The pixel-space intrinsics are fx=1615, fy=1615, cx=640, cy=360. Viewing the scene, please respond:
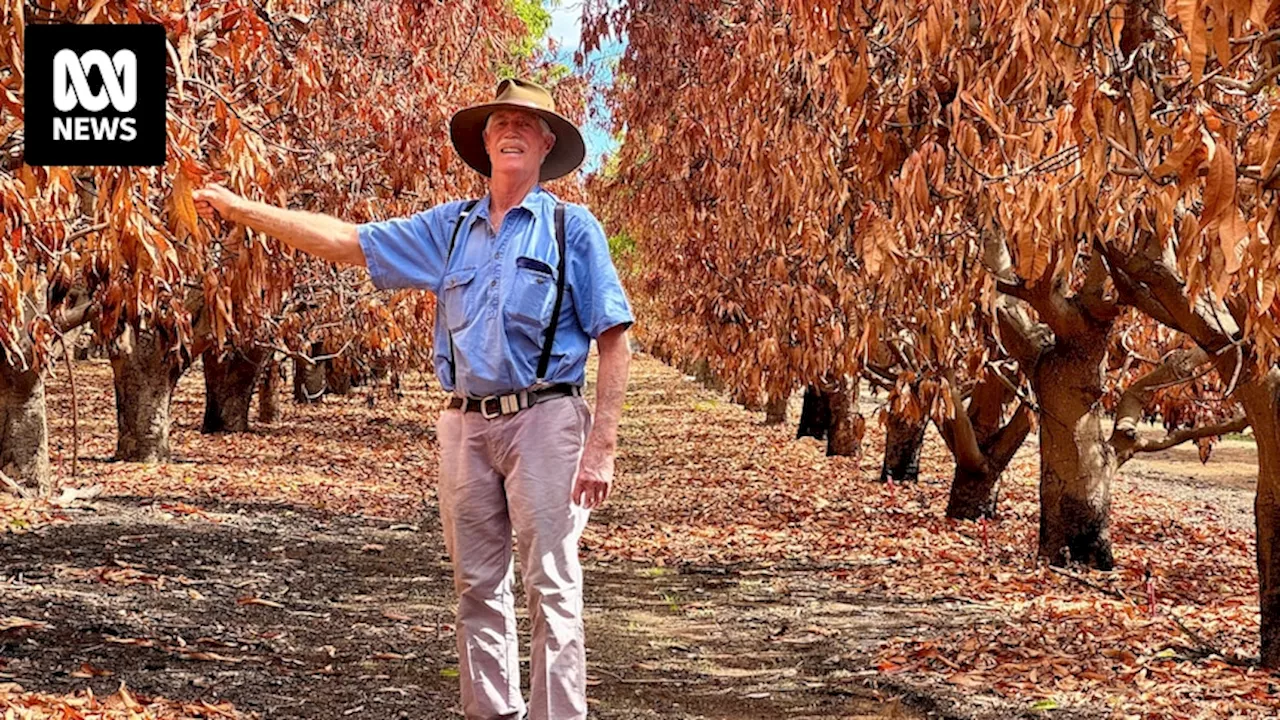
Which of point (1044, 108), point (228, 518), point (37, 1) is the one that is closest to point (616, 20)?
point (228, 518)

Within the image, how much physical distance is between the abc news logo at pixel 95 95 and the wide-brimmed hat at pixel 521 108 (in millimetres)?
925

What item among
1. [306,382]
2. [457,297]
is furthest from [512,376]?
[306,382]

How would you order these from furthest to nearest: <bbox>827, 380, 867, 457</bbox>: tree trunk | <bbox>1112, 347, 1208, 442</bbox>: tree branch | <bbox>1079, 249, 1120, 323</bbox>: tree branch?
<bbox>827, 380, 867, 457</bbox>: tree trunk
<bbox>1112, 347, 1208, 442</bbox>: tree branch
<bbox>1079, 249, 1120, 323</bbox>: tree branch

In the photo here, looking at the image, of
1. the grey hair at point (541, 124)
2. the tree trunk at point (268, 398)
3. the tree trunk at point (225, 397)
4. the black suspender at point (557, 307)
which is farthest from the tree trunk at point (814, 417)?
the black suspender at point (557, 307)

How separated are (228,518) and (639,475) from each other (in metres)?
7.85

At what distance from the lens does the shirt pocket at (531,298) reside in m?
4.82

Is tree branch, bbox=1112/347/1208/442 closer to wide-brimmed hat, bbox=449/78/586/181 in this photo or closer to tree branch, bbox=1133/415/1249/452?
tree branch, bbox=1133/415/1249/452

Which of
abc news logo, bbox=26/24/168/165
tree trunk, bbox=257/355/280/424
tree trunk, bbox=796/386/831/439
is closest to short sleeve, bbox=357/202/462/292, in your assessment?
abc news logo, bbox=26/24/168/165

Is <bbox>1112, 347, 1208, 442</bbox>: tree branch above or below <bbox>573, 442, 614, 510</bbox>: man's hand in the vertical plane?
above

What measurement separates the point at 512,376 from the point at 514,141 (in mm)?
756

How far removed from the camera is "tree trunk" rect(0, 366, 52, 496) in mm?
12688

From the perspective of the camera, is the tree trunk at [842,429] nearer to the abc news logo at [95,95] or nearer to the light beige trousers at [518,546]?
the light beige trousers at [518,546]

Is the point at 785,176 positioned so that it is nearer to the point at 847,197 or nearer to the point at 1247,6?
the point at 847,197

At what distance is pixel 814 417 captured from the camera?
26266 mm
